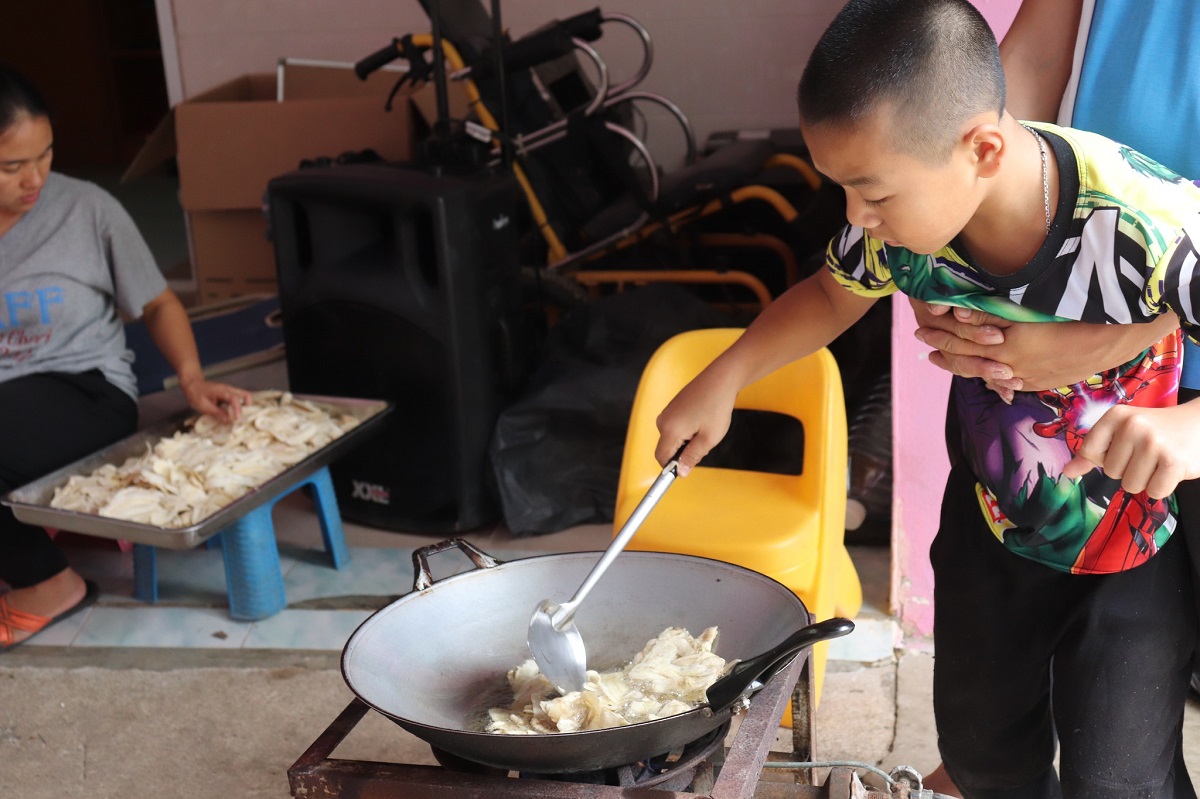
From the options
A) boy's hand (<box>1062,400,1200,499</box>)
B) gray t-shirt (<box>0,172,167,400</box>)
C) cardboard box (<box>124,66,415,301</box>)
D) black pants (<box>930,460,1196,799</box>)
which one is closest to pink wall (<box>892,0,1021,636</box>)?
black pants (<box>930,460,1196,799</box>)

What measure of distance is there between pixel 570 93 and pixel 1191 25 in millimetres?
2979

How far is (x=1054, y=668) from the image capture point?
116 cm

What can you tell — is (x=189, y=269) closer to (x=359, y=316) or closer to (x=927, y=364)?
(x=359, y=316)

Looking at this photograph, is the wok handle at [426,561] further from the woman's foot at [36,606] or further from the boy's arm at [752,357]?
the woman's foot at [36,606]

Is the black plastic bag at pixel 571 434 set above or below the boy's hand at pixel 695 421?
below

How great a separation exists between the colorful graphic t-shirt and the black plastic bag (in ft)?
4.69

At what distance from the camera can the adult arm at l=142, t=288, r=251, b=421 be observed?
2.38 meters

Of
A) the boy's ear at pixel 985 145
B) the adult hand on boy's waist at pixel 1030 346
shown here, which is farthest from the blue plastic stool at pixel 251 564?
the boy's ear at pixel 985 145

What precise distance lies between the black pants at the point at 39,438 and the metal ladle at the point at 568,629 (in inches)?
63.2

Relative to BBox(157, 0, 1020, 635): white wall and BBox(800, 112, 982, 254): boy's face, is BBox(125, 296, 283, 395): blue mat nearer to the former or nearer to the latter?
BBox(157, 0, 1020, 635): white wall

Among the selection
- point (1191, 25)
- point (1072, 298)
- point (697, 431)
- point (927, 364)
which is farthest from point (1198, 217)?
point (927, 364)

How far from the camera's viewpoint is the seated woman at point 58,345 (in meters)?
2.23

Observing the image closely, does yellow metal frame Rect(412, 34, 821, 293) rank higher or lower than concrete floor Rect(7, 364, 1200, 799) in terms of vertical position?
higher

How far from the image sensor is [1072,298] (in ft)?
3.01
